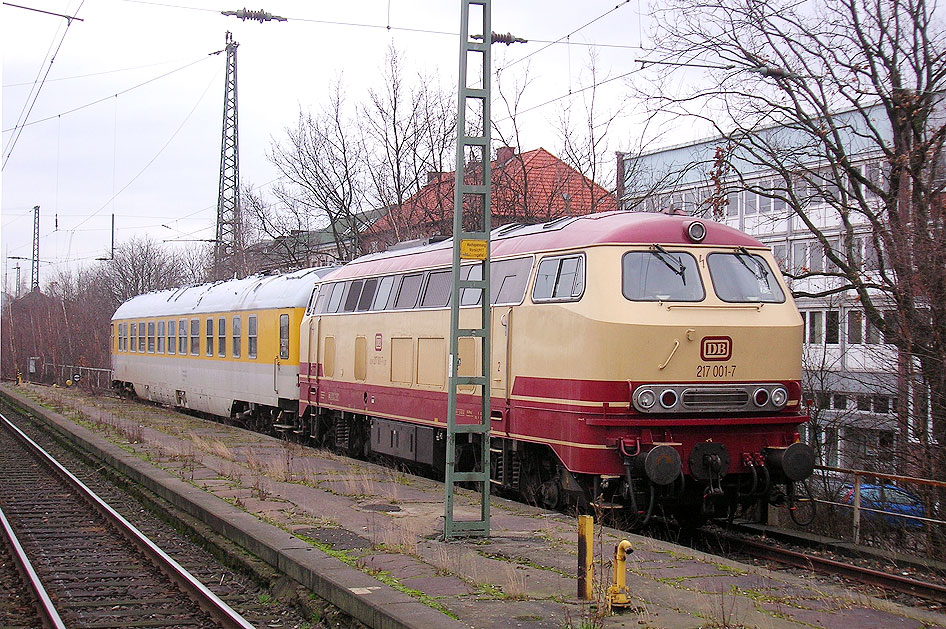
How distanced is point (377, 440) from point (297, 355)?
183 inches

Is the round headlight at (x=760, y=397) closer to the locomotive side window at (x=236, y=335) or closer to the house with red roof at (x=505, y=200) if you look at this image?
the house with red roof at (x=505, y=200)

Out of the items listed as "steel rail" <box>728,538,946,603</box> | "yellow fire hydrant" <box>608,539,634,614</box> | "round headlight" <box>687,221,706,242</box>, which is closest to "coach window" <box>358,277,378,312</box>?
"round headlight" <box>687,221,706,242</box>

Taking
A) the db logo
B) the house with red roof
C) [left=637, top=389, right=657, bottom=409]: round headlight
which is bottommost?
[left=637, top=389, right=657, bottom=409]: round headlight

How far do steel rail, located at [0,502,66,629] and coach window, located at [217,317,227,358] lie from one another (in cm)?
1277

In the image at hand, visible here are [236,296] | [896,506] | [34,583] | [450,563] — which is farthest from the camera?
[236,296]

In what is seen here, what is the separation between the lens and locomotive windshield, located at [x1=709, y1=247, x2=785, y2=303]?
37.4 ft

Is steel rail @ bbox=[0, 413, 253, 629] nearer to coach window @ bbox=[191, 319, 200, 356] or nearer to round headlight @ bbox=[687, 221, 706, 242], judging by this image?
round headlight @ bbox=[687, 221, 706, 242]

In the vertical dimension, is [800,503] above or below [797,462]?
below

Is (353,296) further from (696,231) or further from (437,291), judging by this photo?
(696,231)

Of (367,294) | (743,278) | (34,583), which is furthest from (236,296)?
(34,583)

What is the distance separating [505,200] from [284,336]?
7388 mm

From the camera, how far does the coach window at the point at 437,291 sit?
14125 mm

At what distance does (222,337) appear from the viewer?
81.7 ft

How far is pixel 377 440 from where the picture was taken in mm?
16422
